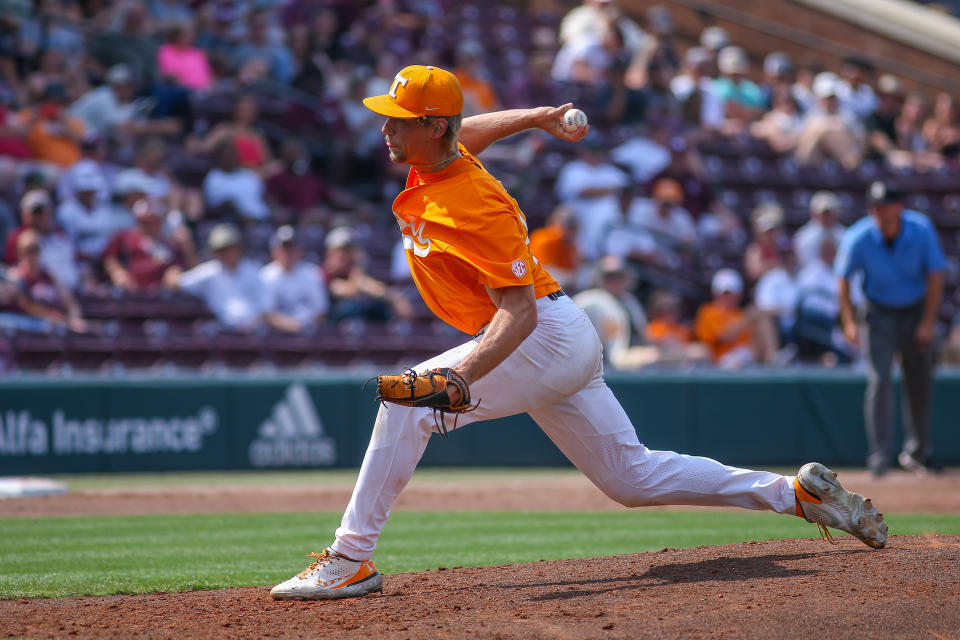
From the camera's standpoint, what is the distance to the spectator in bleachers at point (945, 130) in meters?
16.4

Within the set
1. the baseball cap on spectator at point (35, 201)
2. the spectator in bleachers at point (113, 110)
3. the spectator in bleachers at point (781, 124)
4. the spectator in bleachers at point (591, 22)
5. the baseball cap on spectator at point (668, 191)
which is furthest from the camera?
the spectator in bleachers at point (591, 22)

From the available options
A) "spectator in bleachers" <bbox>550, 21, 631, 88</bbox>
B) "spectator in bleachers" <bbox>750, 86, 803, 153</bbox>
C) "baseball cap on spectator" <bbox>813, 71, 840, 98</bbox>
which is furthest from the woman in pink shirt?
"baseball cap on spectator" <bbox>813, 71, 840, 98</bbox>

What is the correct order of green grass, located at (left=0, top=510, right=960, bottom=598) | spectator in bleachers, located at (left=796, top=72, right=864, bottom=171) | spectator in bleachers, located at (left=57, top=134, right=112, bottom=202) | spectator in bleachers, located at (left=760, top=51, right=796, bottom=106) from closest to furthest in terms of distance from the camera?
green grass, located at (left=0, top=510, right=960, bottom=598), spectator in bleachers, located at (left=57, top=134, right=112, bottom=202), spectator in bleachers, located at (left=796, top=72, right=864, bottom=171), spectator in bleachers, located at (left=760, top=51, right=796, bottom=106)

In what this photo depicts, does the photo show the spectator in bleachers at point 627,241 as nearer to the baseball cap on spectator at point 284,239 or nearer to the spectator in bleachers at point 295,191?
the spectator in bleachers at point 295,191

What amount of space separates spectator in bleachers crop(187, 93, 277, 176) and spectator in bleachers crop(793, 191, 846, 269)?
19.0 ft

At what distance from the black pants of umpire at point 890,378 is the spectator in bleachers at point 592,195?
3856mm

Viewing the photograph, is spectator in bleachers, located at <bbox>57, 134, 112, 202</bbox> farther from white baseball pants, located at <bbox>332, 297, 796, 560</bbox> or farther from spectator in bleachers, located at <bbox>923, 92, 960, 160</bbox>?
spectator in bleachers, located at <bbox>923, 92, 960, 160</bbox>

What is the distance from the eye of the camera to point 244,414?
10.1 m

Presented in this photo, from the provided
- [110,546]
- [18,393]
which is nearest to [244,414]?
[18,393]

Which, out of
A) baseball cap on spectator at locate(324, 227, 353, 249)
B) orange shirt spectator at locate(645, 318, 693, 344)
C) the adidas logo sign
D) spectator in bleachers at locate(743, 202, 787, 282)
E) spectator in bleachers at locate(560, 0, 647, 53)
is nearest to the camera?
the adidas logo sign

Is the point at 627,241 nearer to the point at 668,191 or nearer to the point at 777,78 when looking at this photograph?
the point at 668,191

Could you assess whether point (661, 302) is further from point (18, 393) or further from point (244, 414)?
point (18, 393)

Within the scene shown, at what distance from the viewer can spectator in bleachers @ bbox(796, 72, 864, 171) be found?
50.2 feet

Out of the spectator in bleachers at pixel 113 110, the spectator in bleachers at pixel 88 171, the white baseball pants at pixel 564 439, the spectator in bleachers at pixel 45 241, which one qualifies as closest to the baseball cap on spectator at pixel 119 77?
the spectator in bleachers at pixel 113 110
